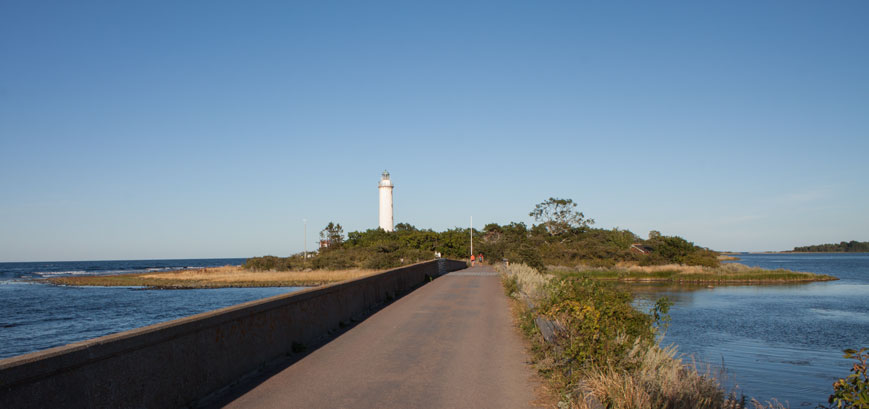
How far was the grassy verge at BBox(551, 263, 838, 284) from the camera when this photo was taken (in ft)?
192

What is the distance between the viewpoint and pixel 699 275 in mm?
60281

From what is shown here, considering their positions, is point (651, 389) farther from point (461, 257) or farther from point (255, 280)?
point (461, 257)

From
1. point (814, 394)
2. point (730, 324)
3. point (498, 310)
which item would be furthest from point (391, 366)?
point (730, 324)

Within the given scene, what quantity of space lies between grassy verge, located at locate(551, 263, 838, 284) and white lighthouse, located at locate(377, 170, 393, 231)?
32674 mm

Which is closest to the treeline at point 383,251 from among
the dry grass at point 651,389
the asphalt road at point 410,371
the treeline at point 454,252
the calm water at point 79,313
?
the treeline at point 454,252

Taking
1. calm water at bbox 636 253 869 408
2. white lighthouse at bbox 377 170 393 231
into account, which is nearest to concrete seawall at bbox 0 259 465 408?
calm water at bbox 636 253 869 408

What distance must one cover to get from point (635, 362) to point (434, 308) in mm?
10926

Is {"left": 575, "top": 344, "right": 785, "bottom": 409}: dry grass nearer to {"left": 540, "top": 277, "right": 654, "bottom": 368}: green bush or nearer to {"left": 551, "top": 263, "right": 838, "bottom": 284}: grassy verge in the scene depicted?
{"left": 540, "top": 277, "right": 654, "bottom": 368}: green bush

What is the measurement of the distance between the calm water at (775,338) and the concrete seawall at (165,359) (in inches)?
283

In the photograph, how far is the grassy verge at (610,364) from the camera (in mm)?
5938

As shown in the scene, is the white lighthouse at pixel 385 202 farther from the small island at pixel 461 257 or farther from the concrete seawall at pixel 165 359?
the concrete seawall at pixel 165 359

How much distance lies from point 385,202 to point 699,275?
1794 inches

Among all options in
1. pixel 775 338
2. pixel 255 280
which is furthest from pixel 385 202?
pixel 775 338

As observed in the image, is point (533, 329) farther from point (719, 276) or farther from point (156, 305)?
point (719, 276)
